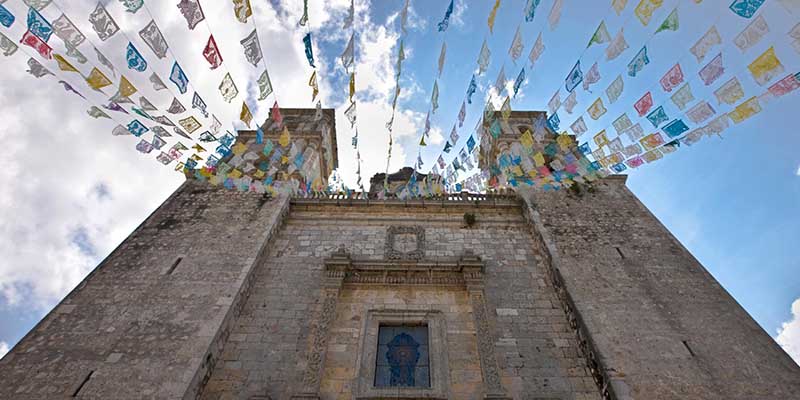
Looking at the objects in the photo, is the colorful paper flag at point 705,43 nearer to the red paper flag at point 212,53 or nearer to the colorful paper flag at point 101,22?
the red paper flag at point 212,53

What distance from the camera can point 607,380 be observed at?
7.27 meters

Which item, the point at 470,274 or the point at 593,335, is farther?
the point at 470,274

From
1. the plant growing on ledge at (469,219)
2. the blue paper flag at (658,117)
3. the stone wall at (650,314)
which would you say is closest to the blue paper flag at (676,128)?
the blue paper flag at (658,117)

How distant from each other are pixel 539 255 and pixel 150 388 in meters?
9.38

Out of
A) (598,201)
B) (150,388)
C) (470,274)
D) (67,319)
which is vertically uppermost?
(598,201)

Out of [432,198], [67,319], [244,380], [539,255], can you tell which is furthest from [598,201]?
[67,319]

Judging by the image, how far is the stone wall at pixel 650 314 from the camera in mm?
7230

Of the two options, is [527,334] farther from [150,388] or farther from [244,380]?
[150,388]

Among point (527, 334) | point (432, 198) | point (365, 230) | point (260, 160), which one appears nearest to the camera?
point (527, 334)

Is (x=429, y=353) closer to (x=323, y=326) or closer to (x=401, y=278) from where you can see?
(x=401, y=278)

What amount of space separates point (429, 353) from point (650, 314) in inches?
196

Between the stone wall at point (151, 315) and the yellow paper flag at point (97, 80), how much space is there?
449 centimetres

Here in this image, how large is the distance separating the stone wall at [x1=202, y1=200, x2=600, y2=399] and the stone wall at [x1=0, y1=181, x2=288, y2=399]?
26.4 inches

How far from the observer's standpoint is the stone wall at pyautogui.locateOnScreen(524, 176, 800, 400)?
7.23 metres
